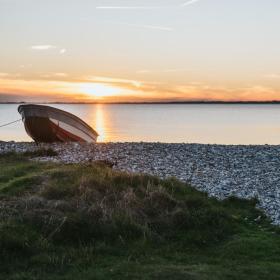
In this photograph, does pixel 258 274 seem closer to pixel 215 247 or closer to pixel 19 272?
pixel 215 247

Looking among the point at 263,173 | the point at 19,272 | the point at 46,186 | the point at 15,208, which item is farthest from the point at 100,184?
the point at 263,173

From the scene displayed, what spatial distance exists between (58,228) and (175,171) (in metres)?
8.93

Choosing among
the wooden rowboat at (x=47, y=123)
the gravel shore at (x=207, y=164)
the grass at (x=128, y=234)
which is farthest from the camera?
the wooden rowboat at (x=47, y=123)

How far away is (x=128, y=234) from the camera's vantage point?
33.6ft

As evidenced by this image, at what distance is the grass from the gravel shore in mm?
1481

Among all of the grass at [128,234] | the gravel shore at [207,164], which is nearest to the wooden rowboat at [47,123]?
the gravel shore at [207,164]

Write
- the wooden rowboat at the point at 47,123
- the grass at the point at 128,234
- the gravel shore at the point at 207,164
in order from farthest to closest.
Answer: the wooden rowboat at the point at 47,123
the gravel shore at the point at 207,164
the grass at the point at 128,234

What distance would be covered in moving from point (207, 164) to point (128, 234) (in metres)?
10.8

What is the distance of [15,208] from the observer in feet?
36.6

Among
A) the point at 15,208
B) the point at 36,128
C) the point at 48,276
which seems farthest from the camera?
the point at 36,128

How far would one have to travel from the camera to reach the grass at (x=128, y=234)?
848 centimetres

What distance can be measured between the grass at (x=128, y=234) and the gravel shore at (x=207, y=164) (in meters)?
1.48

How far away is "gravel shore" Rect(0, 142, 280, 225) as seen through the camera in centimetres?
1500

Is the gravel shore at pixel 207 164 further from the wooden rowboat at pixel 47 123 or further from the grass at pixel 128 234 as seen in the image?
the wooden rowboat at pixel 47 123
